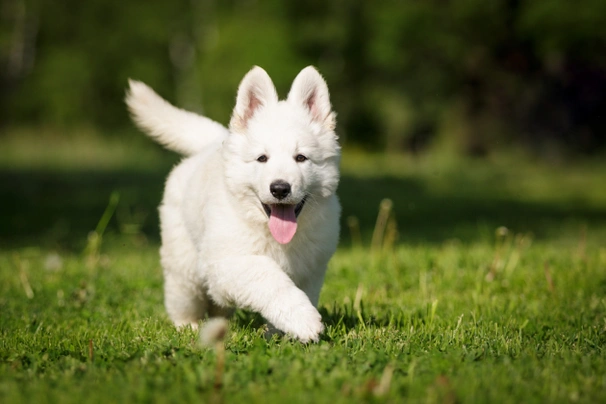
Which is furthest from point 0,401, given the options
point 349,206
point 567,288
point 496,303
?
point 349,206

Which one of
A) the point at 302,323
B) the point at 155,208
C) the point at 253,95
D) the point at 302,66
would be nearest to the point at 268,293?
the point at 302,323

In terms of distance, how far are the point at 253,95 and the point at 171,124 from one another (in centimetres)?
113

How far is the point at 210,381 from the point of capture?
294cm

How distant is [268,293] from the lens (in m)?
3.63

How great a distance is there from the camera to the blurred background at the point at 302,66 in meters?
16.2

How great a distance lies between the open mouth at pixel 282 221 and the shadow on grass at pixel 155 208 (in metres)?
4.67

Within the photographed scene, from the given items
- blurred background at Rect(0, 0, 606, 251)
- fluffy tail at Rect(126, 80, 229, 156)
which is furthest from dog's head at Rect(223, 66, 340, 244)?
blurred background at Rect(0, 0, 606, 251)

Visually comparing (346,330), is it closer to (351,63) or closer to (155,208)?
(155,208)

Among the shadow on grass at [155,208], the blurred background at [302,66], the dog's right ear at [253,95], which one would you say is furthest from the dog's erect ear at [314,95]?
the blurred background at [302,66]

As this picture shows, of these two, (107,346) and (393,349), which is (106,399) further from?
(393,349)

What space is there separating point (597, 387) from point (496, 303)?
2.03 metres

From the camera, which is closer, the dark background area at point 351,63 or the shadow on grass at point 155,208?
the shadow on grass at point 155,208

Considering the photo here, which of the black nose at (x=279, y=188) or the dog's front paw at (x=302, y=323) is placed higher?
the black nose at (x=279, y=188)

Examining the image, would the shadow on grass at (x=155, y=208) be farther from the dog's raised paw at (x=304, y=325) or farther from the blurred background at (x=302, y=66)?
the dog's raised paw at (x=304, y=325)
